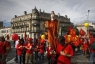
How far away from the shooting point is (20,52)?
32.4 feet

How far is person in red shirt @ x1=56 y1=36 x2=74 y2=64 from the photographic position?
5.50 meters

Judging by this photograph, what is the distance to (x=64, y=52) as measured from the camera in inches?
217

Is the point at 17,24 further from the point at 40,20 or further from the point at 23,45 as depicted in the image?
the point at 23,45

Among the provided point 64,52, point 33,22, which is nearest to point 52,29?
point 64,52

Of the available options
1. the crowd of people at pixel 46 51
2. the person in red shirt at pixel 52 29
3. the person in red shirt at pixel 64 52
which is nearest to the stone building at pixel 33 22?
the crowd of people at pixel 46 51

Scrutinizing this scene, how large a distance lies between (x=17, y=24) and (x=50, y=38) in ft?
262

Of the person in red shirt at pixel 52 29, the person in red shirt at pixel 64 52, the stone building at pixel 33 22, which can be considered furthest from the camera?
the stone building at pixel 33 22

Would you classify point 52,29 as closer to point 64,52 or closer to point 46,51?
point 64,52

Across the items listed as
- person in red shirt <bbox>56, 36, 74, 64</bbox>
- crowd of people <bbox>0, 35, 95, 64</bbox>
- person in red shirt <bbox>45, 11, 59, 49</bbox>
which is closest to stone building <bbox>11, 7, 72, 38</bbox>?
crowd of people <bbox>0, 35, 95, 64</bbox>

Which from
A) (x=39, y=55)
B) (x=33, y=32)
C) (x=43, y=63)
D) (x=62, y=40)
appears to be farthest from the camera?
(x=33, y=32)

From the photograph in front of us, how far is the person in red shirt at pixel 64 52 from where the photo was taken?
5502 millimetres

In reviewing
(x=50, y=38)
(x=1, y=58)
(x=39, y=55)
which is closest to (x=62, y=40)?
(x=50, y=38)

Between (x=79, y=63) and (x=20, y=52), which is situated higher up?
(x=20, y=52)

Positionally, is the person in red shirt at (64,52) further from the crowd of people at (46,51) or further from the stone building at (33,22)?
the stone building at (33,22)
